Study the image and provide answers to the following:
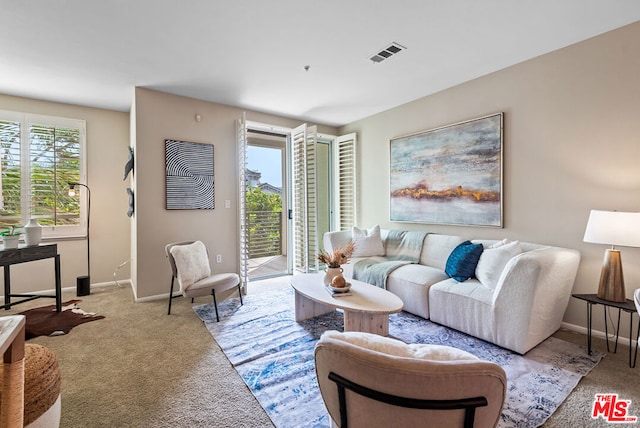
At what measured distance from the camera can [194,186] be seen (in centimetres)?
391

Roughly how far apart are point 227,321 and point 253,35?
2717mm

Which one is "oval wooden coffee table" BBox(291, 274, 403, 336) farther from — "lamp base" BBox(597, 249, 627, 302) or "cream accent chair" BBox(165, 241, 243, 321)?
"lamp base" BBox(597, 249, 627, 302)

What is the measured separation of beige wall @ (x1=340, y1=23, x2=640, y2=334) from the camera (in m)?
2.38

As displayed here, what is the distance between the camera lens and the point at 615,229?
215 cm

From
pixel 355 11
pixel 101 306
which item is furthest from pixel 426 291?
pixel 101 306

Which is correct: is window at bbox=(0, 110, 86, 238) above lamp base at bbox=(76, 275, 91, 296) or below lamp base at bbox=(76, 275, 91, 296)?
above

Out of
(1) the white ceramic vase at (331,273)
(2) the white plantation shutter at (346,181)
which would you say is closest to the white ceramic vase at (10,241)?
(1) the white ceramic vase at (331,273)

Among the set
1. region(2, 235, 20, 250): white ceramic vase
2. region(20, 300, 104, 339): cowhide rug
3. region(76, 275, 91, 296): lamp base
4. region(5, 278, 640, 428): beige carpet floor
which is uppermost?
→ region(2, 235, 20, 250): white ceramic vase

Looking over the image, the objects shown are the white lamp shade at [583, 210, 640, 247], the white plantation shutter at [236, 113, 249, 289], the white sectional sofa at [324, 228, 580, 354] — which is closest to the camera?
the white lamp shade at [583, 210, 640, 247]

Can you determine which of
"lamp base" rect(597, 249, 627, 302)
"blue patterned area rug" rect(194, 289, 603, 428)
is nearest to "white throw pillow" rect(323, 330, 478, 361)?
"blue patterned area rug" rect(194, 289, 603, 428)

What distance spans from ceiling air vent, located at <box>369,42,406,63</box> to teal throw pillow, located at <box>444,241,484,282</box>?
209 cm

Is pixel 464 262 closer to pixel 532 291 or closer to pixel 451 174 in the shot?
pixel 532 291

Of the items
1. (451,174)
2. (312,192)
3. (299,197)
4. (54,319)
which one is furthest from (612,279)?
(54,319)

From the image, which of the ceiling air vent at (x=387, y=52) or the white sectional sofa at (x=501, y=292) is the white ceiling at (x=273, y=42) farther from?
the white sectional sofa at (x=501, y=292)
